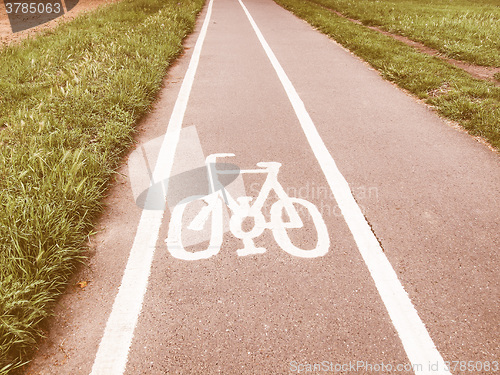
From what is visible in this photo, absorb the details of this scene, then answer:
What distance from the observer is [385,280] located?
2574 mm

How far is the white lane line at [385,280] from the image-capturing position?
208cm

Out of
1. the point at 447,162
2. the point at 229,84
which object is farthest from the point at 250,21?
the point at 447,162

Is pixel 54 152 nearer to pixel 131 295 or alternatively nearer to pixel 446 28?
pixel 131 295

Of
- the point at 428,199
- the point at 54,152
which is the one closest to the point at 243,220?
the point at 428,199

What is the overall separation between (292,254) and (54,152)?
2.84 m

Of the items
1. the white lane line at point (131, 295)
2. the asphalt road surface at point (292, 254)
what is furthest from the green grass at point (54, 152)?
the white lane line at point (131, 295)

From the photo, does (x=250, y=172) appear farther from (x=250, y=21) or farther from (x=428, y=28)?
(x=250, y=21)

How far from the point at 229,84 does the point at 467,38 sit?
746 cm

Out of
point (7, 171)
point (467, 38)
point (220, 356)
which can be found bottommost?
point (220, 356)

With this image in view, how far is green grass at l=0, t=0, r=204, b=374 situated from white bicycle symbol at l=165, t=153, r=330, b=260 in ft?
2.64

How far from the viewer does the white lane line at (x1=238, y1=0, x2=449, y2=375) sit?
2078mm

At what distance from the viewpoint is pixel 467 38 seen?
9.82 m

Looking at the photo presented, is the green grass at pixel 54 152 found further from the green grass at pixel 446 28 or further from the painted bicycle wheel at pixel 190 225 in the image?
the green grass at pixel 446 28

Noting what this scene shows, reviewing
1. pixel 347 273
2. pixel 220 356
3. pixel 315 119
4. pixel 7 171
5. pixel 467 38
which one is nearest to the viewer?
pixel 220 356
